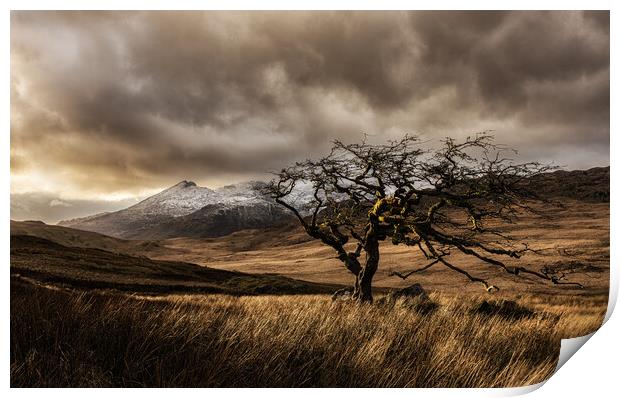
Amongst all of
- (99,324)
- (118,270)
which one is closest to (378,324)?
(99,324)

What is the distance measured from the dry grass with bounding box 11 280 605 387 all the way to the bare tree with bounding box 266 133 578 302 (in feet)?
9.54

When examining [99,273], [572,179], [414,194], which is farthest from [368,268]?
[99,273]

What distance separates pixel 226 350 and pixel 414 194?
226 inches

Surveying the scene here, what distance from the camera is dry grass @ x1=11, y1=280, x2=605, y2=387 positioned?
411 centimetres

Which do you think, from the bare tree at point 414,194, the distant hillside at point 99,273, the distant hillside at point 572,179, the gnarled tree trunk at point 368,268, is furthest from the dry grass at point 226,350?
the distant hillside at point 99,273

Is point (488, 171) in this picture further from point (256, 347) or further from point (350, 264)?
point (256, 347)

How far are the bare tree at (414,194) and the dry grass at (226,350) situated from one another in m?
2.91

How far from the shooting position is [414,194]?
8.84 meters

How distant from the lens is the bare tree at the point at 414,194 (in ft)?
27.3

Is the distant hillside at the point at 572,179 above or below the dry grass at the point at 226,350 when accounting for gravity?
above

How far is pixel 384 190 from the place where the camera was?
30.9ft

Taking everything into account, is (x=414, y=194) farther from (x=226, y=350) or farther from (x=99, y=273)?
(x=99, y=273)

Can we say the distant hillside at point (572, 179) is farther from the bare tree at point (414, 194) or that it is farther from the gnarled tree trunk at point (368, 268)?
the gnarled tree trunk at point (368, 268)

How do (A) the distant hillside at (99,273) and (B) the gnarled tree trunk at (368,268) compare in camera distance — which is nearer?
(B) the gnarled tree trunk at (368,268)
